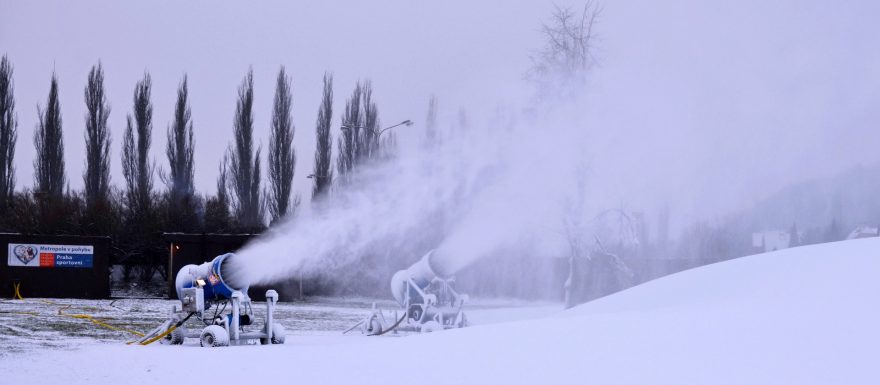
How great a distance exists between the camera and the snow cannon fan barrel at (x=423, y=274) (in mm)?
22312

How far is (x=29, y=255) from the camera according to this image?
3566 centimetres

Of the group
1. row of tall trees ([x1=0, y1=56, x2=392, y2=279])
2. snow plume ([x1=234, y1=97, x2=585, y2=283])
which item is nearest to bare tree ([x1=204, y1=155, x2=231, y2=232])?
row of tall trees ([x1=0, y1=56, x2=392, y2=279])

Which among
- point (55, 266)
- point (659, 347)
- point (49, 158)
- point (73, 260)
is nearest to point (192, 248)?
point (73, 260)

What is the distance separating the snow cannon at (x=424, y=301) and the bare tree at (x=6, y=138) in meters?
35.4

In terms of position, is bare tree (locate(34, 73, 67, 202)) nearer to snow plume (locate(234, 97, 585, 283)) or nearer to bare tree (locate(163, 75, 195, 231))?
bare tree (locate(163, 75, 195, 231))

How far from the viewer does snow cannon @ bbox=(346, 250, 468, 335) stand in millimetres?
21781

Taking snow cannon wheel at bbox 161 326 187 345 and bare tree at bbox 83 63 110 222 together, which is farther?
bare tree at bbox 83 63 110 222

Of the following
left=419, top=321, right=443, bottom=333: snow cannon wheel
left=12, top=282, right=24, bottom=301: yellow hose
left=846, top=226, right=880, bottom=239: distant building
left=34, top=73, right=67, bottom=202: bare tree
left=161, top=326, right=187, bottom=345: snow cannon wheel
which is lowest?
left=419, top=321, right=443, bottom=333: snow cannon wheel

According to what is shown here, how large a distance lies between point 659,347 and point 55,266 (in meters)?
32.3

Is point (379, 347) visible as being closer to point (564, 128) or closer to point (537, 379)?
point (537, 379)

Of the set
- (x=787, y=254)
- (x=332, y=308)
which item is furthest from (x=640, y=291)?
(x=332, y=308)

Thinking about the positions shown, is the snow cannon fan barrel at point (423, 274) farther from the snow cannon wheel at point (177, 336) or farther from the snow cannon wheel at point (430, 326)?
the snow cannon wheel at point (177, 336)

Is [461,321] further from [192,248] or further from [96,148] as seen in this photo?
[96,148]

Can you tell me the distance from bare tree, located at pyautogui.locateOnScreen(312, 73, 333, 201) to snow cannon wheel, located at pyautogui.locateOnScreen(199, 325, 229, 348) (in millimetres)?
34376
